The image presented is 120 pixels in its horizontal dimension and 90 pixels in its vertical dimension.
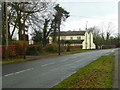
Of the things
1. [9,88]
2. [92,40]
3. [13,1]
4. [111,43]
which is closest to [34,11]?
[13,1]

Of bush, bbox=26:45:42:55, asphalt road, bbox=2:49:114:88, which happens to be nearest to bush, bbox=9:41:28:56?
asphalt road, bbox=2:49:114:88

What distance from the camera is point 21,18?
2895cm

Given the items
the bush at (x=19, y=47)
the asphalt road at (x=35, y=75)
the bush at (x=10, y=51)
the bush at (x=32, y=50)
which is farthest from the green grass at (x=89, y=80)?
the bush at (x=32, y=50)

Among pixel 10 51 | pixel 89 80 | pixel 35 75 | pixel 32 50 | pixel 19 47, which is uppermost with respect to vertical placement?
pixel 19 47

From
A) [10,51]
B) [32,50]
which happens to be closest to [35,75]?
[10,51]

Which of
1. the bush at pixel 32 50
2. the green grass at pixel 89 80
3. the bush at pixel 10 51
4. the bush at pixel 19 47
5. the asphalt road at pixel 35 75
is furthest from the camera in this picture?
the bush at pixel 32 50

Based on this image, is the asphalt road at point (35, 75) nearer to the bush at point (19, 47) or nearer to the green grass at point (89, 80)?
the green grass at point (89, 80)

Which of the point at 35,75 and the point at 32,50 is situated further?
the point at 32,50

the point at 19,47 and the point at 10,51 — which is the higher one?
the point at 19,47

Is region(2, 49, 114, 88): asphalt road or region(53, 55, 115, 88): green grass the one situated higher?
region(53, 55, 115, 88): green grass

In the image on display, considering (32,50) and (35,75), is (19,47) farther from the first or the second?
(35,75)

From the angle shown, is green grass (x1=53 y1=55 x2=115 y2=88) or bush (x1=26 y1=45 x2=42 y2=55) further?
bush (x1=26 y1=45 x2=42 y2=55)

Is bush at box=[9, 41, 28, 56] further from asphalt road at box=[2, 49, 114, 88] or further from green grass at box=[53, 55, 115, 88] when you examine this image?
green grass at box=[53, 55, 115, 88]

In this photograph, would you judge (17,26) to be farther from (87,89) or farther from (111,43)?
(111,43)
